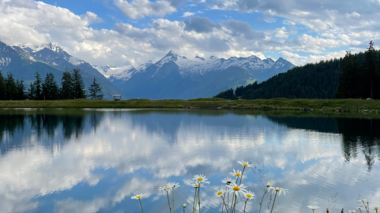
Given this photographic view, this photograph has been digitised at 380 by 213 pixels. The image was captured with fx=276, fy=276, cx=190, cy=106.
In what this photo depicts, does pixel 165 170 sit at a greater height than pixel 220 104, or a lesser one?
lesser

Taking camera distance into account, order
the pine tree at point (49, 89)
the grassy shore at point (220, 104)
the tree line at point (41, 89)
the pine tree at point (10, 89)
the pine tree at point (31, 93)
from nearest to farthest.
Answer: the grassy shore at point (220, 104)
the pine tree at point (10, 89)
the tree line at point (41, 89)
the pine tree at point (49, 89)
the pine tree at point (31, 93)

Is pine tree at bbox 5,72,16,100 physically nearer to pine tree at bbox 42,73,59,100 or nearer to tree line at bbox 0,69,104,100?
tree line at bbox 0,69,104,100

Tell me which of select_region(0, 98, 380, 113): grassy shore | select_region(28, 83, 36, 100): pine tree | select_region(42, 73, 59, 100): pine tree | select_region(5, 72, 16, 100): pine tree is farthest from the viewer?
select_region(28, 83, 36, 100): pine tree

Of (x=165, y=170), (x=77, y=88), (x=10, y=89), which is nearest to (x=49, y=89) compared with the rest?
(x=77, y=88)

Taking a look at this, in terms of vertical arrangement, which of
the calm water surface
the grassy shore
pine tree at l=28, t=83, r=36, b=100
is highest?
pine tree at l=28, t=83, r=36, b=100

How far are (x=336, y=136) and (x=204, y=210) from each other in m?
29.8

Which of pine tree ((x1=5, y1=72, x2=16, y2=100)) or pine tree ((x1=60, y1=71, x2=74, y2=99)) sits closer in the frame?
pine tree ((x1=5, y1=72, x2=16, y2=100))

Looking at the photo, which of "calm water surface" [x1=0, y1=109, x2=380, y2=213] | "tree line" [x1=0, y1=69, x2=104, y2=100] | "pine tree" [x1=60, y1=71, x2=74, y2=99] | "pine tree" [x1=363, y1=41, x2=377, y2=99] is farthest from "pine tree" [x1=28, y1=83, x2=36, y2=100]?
"pine tree" [x1=363, y1=41, x2=377, y2=99]

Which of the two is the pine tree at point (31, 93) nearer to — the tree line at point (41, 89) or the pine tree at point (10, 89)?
the tree line at point (41, 89)

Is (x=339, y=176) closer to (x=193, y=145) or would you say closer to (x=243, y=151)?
(x=243, y=151)

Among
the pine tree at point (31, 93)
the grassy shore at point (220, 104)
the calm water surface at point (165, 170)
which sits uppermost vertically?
the pine tree at point (31, 93)

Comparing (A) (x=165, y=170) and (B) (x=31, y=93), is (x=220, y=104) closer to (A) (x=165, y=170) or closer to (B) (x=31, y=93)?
(B) (x=31, y=93)

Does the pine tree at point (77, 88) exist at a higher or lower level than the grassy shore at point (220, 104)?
higher

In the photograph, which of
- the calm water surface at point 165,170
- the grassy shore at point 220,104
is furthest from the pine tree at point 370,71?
the calm water surface at point 165,170
